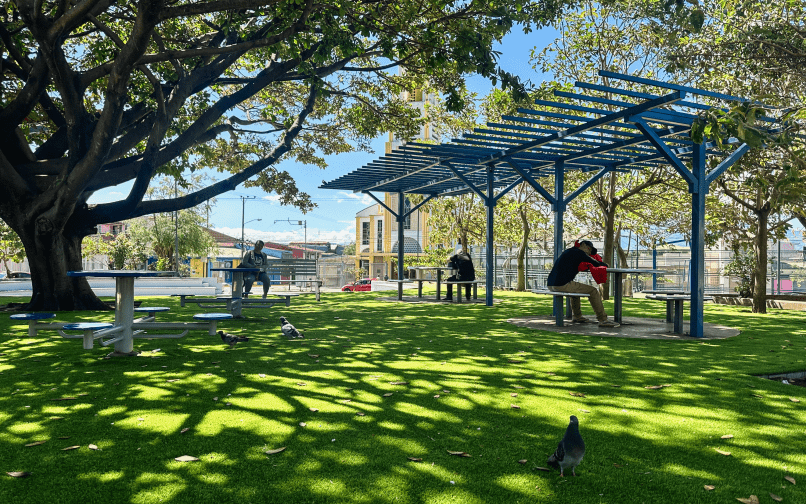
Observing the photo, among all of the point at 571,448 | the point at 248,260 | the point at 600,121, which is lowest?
the point at 571,448

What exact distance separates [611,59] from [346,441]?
56.7 feet

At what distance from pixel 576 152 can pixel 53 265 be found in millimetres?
12422

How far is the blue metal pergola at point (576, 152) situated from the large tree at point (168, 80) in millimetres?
1424

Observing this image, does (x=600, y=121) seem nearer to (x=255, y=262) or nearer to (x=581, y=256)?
(x=581, y=256)

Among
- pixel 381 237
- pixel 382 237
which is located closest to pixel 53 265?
pixel 382 237

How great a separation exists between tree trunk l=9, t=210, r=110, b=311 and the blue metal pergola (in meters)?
8.21

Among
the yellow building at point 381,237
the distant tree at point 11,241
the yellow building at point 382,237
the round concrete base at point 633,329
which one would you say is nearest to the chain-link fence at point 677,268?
the round concrete base at point 633,329

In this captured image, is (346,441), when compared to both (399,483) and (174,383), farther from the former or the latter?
(174,383)

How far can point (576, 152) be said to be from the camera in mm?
12766

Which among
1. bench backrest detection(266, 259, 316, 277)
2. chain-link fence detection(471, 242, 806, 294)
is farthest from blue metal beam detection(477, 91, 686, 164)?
chain-link fence detection(471, 242, 806, 294)

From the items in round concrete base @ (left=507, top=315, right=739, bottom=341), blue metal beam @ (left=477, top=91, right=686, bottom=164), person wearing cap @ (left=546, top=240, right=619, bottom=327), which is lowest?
round concrete base @ (left=507, top=315, right=739, bottom=341)

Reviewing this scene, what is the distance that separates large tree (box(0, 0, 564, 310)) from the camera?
30.6 feet

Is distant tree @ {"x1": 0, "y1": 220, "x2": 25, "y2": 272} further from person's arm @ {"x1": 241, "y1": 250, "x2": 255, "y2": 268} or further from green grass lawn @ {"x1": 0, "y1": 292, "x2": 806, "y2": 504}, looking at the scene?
green grass lawn @ {"x1": 0, "y1": 292, "x2": 806, "y2": 504}

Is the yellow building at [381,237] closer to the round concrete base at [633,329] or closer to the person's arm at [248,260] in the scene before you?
the person's arm at [248,260]
